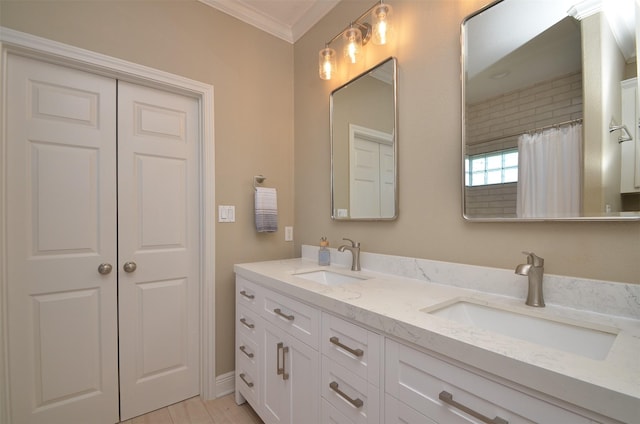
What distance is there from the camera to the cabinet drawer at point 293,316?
115 centimetres

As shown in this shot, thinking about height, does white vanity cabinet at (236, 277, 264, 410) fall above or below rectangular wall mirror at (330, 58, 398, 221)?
below

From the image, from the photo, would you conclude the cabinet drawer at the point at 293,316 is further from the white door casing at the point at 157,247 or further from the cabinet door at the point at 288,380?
the white door casing at the point at 157,247

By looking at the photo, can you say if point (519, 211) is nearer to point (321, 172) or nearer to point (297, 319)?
point (297, 319)

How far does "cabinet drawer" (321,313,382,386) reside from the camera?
90 centimetres

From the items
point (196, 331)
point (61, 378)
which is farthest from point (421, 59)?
point (61, 378)

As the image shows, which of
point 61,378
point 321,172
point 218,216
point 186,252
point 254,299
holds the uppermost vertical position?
point 321,172

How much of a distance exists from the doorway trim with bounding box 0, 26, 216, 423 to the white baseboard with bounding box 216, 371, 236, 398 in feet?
0.11

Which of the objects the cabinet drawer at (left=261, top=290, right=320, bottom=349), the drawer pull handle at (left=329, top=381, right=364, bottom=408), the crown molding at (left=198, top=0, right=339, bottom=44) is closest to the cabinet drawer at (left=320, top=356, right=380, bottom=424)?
the drawer pull handle at (left=329, top=381, right=364, bottom=408)

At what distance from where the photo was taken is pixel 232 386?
6.33 ft

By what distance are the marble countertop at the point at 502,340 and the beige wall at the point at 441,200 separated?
164mm

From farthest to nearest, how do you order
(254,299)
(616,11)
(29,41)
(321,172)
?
1. (321,172)
2. (254,299)
3. (29,41)
4. (616,11)

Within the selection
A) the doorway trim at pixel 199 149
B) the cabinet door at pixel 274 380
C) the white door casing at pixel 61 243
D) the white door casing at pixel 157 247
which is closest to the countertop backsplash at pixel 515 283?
the cabinet door at pixel 274 380

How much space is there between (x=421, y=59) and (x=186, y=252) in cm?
179

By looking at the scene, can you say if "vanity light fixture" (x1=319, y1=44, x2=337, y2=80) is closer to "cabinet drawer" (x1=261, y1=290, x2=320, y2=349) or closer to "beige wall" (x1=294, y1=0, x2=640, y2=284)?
"beige wall" (x1=294, y1=0, x2=640, y2=284)
